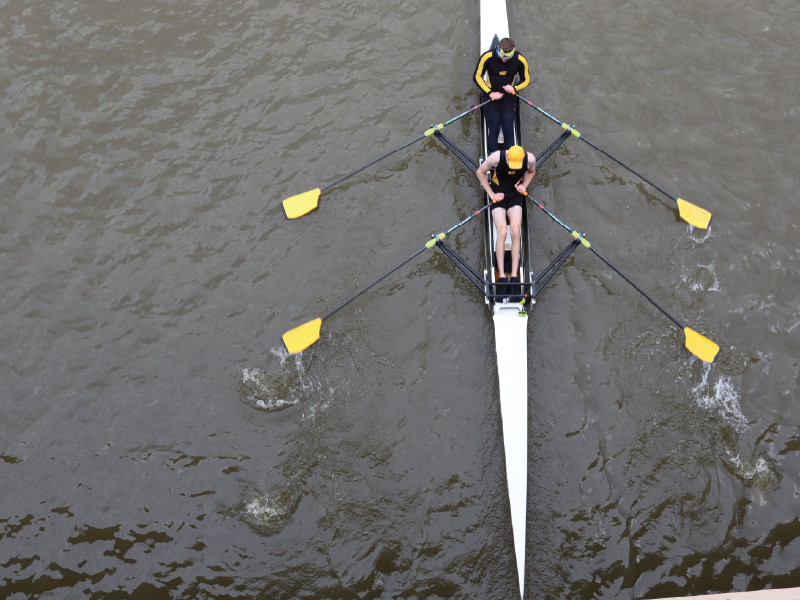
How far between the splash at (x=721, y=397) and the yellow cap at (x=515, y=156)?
3683 mm

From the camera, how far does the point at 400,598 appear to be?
6.25m

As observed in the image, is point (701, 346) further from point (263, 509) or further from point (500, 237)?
point (263, 509)

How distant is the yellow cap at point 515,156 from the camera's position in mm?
7375

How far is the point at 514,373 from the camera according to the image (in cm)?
715

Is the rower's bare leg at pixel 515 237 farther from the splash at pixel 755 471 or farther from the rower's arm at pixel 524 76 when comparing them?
the splash at pixel 755 471

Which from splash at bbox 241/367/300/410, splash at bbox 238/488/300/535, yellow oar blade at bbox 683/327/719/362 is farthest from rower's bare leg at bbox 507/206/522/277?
splash at bbox 238/488/300/535

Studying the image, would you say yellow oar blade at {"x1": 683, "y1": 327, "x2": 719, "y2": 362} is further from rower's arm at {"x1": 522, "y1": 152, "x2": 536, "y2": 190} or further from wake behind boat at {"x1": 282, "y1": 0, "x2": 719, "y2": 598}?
rower's arm at {"x1": 522, "y1": 152, "x2": 536, "y2": 190}

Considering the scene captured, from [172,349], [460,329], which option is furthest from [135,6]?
[460,329]

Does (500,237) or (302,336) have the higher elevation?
(500,237)

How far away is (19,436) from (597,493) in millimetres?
7189

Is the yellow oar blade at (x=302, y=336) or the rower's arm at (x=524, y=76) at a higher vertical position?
the rower's arm at (x=524, y=76)

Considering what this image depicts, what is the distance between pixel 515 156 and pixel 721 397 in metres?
4.18

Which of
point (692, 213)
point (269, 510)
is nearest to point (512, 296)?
point (692, 213)

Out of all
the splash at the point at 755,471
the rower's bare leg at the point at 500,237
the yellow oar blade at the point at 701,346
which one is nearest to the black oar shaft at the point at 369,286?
the rower's bare leg at the point at 500,237
